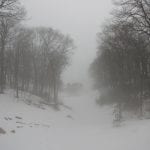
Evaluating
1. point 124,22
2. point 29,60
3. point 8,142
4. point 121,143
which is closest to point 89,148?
point 121,143

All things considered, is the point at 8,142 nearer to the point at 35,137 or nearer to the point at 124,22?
the point at 35,137

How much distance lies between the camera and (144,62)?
18.7 metres

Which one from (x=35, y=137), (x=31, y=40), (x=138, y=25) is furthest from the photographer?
(x=31, y=40)

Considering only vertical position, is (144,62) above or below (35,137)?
above

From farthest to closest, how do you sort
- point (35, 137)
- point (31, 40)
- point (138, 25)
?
point (31, 40) < point (138, 25) < point (35, 137)

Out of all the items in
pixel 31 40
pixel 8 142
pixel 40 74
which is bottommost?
pixel 8 142

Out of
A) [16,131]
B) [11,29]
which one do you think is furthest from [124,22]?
[11,29]

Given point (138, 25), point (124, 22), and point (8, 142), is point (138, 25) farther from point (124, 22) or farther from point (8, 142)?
point (8, 142)

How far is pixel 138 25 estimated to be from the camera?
12.5 m

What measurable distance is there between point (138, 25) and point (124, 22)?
0.91 metres

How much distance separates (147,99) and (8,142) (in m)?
15.6

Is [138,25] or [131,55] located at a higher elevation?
[138,25]

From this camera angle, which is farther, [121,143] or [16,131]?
[16,131]

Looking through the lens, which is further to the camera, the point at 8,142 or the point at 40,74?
the point at 40,74
